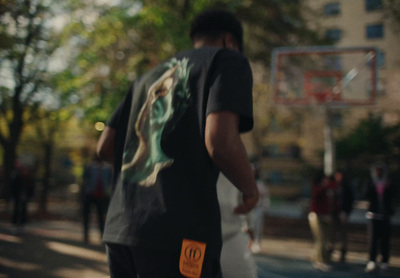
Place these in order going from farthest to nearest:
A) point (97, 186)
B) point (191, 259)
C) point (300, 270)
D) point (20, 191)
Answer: point (20, 191), point (97, 186), point (300, 270), point (191, 259)


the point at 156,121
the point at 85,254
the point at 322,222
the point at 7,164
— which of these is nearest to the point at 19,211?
the point at 85,254

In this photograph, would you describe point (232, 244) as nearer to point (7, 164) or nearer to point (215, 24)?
point (215, 24)

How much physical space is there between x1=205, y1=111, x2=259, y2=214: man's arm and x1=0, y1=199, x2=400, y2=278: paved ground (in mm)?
5674

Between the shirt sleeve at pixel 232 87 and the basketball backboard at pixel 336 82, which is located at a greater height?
the basketball backboard at pixel 336 82

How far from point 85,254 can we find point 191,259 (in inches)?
304

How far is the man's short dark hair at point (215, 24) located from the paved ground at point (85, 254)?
556cm

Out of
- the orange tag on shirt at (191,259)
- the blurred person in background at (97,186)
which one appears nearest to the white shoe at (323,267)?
the blurred person in background at (97,186)

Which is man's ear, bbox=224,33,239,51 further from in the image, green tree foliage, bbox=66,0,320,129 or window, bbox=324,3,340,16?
window, bbox=324,3,340,16

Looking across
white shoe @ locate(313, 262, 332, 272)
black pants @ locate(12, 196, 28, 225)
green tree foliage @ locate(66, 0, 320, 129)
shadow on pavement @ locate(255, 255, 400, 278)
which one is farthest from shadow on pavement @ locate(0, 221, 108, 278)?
white shoe @ locate(313, 262, 332, 272)

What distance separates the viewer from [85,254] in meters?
8.77

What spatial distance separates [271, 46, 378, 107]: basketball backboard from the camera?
1249cm

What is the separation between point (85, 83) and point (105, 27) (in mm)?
1783

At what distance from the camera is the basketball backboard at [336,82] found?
12.5 m

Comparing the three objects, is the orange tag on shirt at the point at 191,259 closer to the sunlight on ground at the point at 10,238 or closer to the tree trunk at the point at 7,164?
the sunlight on ground at the point at 10,238
